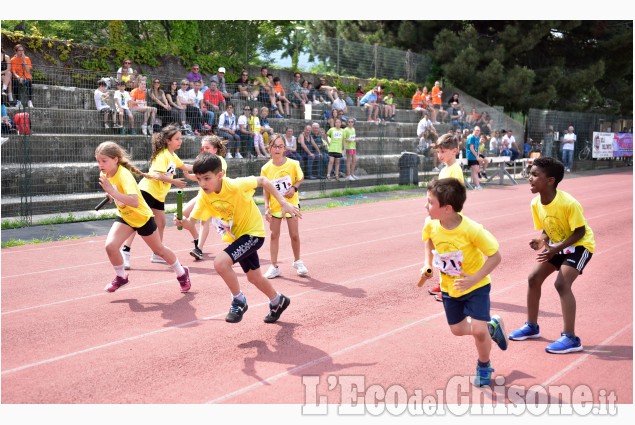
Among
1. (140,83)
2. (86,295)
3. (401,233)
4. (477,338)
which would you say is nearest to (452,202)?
(477,338)

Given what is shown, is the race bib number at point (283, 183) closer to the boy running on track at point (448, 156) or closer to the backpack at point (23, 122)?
the boy running on track at point (448, 156)

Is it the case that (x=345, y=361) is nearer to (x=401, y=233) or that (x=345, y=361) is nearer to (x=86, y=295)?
(x=86, y=295)

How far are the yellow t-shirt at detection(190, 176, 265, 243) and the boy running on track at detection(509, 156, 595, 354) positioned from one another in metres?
2.68

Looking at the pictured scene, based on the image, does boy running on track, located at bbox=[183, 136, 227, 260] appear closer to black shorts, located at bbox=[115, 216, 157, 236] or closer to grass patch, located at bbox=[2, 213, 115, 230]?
black shorts, located at bbox=[115, 216, 157, 236]

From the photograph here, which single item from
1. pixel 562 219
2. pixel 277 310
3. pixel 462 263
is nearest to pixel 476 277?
pixel 462 263

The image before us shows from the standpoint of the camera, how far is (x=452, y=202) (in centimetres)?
494

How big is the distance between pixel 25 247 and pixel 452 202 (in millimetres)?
8462

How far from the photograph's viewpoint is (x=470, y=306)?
502 cm

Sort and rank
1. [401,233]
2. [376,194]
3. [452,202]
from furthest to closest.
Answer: [376,194], [401,233], [452,202]

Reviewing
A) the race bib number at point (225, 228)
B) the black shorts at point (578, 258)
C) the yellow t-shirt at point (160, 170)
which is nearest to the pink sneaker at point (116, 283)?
the yellow t-shirt at point (160, 170)

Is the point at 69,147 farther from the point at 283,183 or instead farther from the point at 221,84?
the point at 283,183

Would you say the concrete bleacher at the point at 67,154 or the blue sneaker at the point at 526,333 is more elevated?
the concrete bleacher at the point at 67,154

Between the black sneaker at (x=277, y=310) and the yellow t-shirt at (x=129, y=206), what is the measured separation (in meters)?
2.09

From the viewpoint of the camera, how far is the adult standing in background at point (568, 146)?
99.3ft
